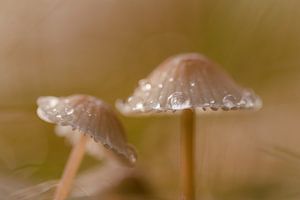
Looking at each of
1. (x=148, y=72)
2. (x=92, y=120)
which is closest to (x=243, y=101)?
(x=92, y=120)

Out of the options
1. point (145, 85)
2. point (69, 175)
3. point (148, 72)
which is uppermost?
point (148, 72)

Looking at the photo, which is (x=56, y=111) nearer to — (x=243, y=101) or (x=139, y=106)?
(x=139, y=106)

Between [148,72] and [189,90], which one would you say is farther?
[148,72]

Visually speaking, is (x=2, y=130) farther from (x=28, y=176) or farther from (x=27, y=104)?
(x=28, y=176)

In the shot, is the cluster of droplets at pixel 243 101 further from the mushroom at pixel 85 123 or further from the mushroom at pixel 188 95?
the mushroom at pixel 85 123

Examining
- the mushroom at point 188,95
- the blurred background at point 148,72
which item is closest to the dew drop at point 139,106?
the mushroom at point 188,95

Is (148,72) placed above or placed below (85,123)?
above

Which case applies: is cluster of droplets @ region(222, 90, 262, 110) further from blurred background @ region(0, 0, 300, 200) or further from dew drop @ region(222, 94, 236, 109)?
blurred background @ region(0, 0, 300, 200)

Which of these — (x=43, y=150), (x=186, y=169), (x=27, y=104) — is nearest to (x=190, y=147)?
(x=186, y=169)
